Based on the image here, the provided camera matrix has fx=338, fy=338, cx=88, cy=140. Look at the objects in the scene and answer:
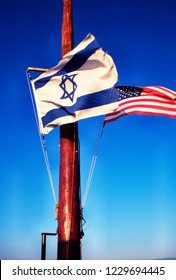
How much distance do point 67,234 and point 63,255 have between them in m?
0.33

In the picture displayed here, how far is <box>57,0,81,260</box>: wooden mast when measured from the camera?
217 inches

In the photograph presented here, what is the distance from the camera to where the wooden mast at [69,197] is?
5.51 m

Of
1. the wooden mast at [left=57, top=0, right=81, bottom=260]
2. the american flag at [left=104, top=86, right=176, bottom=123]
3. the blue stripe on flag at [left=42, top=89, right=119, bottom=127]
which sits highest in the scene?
the american flag at [left=104, top=86, right=176, bottom=123]

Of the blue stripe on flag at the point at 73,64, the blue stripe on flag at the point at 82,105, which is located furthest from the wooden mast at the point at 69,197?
the blue stripe on flag at the point at 73,64

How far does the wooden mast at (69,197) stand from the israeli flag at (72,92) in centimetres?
28

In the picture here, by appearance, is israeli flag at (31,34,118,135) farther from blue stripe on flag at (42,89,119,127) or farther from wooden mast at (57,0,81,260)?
wooden mast at (57,0,81,260)

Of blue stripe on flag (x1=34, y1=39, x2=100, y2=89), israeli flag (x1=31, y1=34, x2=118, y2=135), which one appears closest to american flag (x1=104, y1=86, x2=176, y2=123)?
israeli flag (x1=31, y1=34, x2=118, y2=135)

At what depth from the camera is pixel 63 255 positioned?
5426 mm

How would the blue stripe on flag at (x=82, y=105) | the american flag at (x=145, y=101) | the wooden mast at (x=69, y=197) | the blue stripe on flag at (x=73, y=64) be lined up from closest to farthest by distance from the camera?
1. the wooden mast at (x=69, y=197)
2. the blue stripe on flag at (x=82, y=105)
3. the blue stripe on flag at (x=73, y=64)
4. the american flag at (x=145, y=101)

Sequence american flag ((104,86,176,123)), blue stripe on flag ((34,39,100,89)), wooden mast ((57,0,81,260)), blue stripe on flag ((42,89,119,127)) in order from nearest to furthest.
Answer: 1. wooden mast ((57,0,81,260))
2. blue stripe on flag ((42,89,119,127))
3. blue stripe on flag ((34,39,100,89))
4. american flag ((104,86,176,123))

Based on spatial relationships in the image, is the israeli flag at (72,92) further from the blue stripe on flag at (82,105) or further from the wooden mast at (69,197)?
the wooden mast at (69,197)

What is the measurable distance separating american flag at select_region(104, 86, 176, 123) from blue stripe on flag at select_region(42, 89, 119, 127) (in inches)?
26.4
